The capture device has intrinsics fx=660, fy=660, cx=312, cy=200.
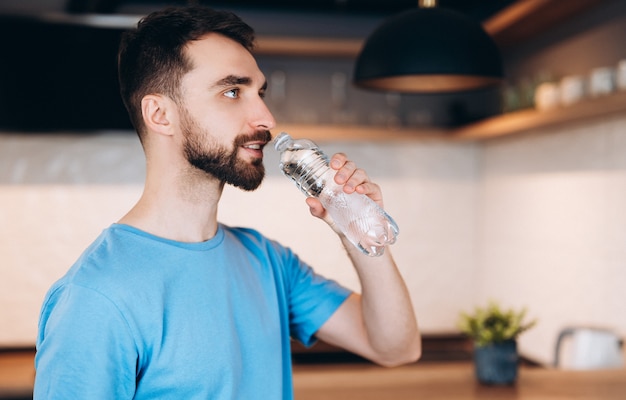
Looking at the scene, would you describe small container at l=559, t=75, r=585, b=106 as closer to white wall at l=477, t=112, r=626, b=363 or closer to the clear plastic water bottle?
white wall at l=477, t=112, r=626, b=363

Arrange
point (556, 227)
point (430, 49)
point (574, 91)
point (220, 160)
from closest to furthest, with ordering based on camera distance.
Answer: point (220, 160)
point (430, 49)
point (574, 91)
point (556, 227)

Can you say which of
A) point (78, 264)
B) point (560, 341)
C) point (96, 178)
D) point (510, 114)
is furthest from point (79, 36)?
point (560, 341)

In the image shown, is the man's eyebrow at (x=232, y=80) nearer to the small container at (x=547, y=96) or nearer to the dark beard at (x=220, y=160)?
the dark beard at (x=220, y=160)

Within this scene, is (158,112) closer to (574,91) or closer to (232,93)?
(232,93)

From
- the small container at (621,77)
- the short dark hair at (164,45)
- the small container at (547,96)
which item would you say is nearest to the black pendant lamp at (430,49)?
the small container at (621,77)

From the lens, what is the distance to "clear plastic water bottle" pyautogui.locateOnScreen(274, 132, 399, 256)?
1.07m

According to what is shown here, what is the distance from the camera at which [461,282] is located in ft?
11.1

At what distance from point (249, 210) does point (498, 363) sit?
1.57m

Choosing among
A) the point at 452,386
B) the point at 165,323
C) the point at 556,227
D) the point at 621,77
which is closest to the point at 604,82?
the point at 621,77

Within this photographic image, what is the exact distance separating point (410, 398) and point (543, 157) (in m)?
1.41

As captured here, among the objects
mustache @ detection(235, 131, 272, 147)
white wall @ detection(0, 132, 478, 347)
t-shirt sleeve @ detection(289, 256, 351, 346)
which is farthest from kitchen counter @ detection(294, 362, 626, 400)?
white wall @ detection(0, 132, 478, 347)

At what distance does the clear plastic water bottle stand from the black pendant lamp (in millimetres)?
581

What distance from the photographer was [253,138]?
1.09 metres

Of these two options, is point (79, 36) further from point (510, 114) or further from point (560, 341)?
point (560, 341)
